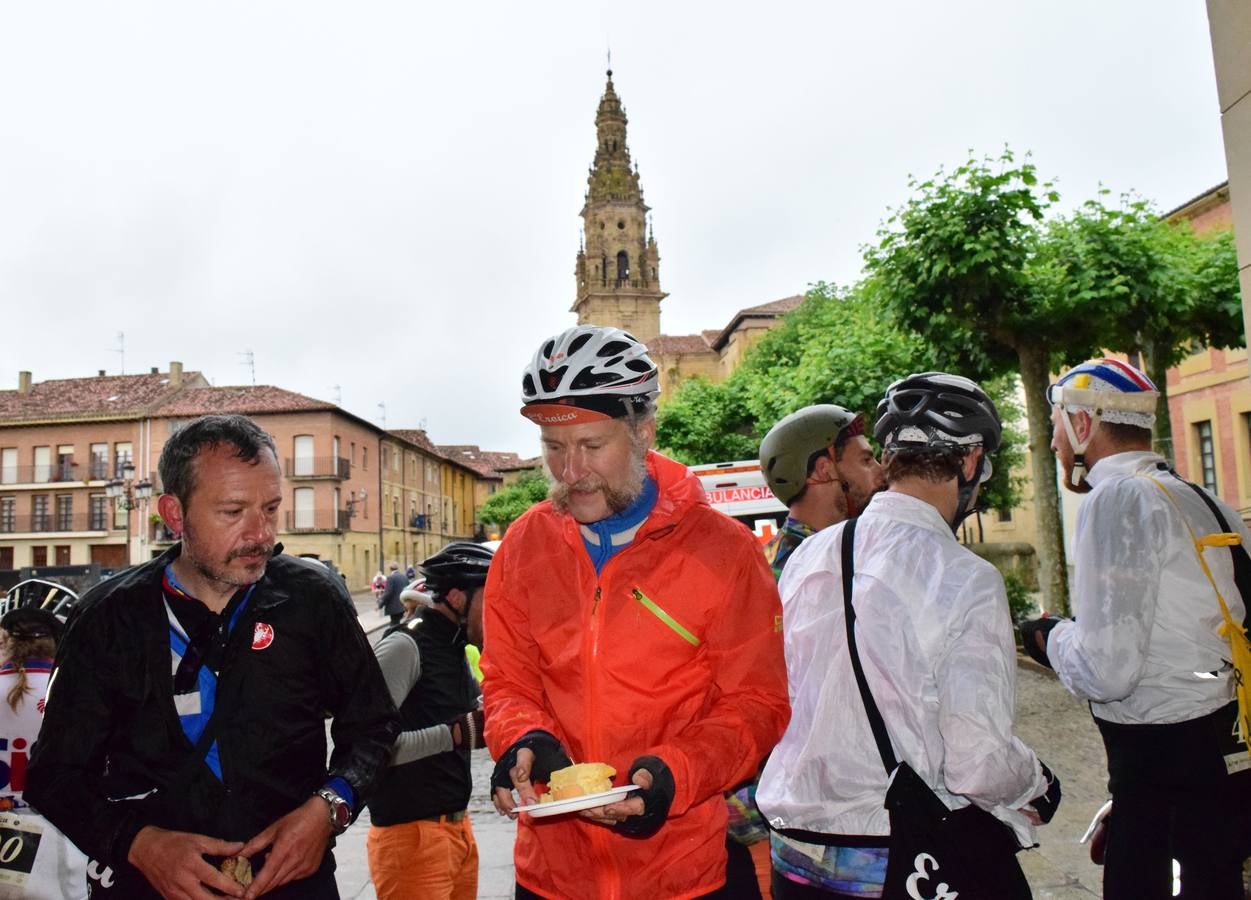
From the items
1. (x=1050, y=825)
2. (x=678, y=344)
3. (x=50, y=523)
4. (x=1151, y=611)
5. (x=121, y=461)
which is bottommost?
(x=1050, y=825)

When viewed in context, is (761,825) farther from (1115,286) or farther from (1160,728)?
(1115,286)

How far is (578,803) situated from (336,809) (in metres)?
1.00

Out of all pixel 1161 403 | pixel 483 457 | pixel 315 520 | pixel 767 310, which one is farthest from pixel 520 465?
pixel 1161 403

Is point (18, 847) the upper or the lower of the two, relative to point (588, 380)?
lower

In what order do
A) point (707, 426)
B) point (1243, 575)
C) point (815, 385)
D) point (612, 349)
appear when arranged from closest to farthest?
point (612, 349) < point (1243, 575) < point (815, 385) < point (707, 426)

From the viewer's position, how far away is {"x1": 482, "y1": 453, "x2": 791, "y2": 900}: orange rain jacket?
6.82ft

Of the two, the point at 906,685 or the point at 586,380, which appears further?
the point at 586,380

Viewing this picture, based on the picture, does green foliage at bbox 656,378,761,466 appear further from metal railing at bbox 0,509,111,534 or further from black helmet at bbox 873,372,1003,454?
black helmet at bbox 873,372,1003,454

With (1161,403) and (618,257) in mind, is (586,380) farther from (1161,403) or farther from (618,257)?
(618,257)

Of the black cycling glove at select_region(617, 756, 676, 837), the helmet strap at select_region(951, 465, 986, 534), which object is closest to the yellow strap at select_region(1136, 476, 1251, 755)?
the helmet strap at select_region(951, 465, 986, 534)

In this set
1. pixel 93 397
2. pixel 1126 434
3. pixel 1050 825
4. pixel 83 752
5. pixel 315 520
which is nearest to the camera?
pixel 83 752

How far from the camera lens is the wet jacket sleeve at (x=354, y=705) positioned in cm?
258

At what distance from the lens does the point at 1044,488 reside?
12961 millimetres

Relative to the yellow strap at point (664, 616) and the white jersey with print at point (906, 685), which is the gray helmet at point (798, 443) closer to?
the white jersey with print at point (906, 685)
